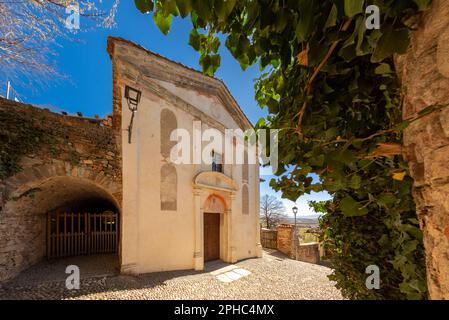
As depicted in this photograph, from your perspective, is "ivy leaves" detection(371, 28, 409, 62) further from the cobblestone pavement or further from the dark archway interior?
the dark archway interior

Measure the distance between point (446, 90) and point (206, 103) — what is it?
9288 mm

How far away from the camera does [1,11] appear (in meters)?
4.16

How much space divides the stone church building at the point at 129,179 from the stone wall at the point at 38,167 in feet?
0.08

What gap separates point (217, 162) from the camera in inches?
375

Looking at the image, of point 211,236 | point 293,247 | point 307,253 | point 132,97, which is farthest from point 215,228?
point 307,253

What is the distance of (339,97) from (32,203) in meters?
7.56

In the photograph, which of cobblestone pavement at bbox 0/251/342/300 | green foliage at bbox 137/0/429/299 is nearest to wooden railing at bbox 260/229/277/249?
cobblestone pavement at bbox 0/251/342/300

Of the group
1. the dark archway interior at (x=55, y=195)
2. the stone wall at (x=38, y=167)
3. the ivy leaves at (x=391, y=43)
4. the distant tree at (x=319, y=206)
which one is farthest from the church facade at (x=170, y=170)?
the ivy leaves at (x=391, y=43)

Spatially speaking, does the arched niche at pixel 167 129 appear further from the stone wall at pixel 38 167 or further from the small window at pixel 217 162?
the small window at pixel 217 162

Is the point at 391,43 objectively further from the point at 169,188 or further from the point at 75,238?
the point at 75,238

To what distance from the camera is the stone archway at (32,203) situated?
4965 mm

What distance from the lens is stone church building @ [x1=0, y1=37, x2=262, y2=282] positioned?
209 inches

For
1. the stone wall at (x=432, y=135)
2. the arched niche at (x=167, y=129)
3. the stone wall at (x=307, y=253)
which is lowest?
the stone wall at (x=307, y=253)
